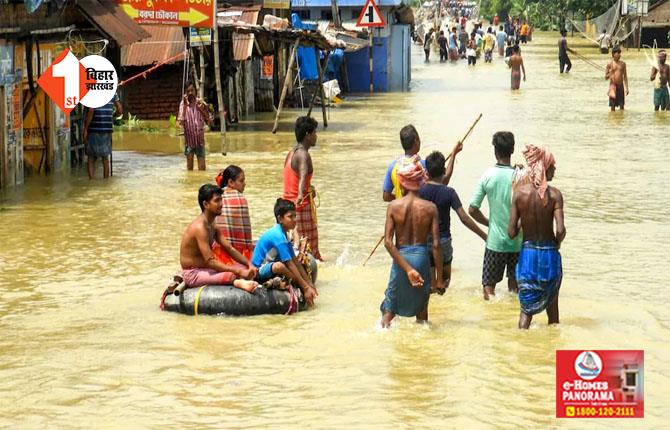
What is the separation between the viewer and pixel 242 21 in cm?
2722

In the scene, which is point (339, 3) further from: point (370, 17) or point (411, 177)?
point (411, 177)

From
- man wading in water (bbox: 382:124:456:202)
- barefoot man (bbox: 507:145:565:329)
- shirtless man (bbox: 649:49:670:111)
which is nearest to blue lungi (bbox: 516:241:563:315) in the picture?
barefoot man (bbox: 507:145:565:329)

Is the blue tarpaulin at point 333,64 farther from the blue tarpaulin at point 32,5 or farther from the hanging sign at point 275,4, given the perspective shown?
the blue tarpaulin at point 32,5

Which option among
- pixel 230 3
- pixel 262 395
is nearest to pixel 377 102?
pixel 230 3

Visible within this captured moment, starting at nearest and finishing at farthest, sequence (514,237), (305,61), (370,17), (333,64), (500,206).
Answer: (514,237)
(500,206)
(305,61)
(370,17)
(333,64)

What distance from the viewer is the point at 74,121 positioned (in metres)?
19.9

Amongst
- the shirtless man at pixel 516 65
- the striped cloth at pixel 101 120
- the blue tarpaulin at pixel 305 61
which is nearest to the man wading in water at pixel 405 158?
the striped cloth at pixel 101 120

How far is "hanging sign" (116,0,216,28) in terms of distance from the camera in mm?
19953

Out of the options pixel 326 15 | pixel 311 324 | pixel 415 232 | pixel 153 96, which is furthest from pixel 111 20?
pixel 326 15

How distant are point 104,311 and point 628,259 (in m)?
5.23

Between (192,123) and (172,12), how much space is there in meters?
2.79

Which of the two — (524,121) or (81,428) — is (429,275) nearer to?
(81,428)

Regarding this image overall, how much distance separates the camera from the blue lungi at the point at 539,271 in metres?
8.81

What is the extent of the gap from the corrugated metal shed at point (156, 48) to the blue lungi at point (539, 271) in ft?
60.7
